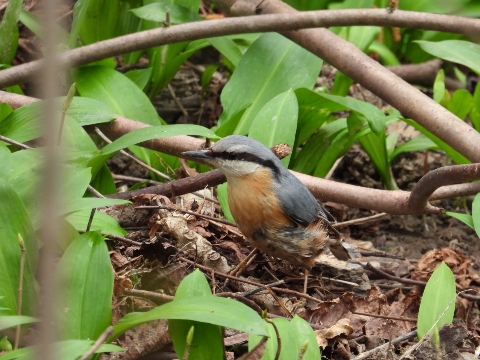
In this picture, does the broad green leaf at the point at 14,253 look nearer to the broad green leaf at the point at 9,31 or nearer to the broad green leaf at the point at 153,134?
the broad green leaf at the point at 153,134

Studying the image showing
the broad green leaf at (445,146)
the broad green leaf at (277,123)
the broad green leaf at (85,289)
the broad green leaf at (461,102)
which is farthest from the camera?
the broad green leaf at (461,102)

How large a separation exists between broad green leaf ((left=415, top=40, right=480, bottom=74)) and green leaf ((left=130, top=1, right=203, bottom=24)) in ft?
6.66

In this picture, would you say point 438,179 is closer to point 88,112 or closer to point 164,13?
point 88,112

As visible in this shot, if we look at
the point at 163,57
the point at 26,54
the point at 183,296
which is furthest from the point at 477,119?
the point at 26,54

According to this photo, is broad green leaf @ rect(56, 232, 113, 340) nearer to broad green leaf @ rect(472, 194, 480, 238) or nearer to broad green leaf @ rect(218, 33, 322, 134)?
broad green leaf @ rect(472, 194, 480, 238)

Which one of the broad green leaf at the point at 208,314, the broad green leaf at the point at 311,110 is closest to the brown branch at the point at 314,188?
the broad green leaf at the point at 311,110

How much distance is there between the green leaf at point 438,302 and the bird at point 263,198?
2.69 ft

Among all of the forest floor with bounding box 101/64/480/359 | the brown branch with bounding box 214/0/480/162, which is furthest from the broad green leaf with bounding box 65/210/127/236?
the brown branch with bounding box 214/0/480/162

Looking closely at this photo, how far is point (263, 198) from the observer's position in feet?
13.5

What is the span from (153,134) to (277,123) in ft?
3.25

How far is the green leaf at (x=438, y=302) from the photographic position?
361 cm

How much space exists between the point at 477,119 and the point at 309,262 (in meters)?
2.33

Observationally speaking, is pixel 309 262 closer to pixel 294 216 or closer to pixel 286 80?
pixel 294 216

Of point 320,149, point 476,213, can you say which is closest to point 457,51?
point 320,149
